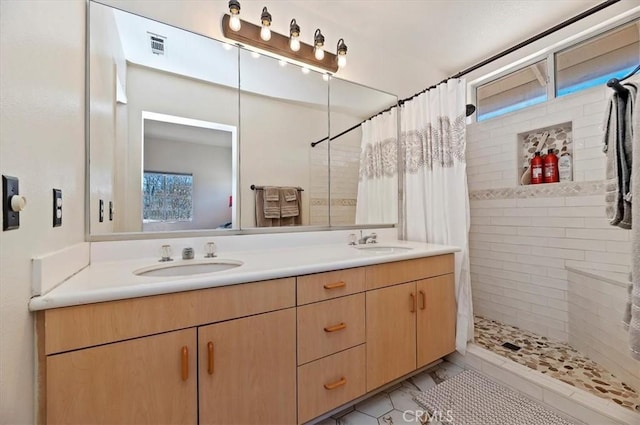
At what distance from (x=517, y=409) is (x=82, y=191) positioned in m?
2.33

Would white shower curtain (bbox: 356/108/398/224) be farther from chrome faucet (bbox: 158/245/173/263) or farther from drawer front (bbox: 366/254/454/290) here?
chrome faucet (bbox: 158/245/173/263)

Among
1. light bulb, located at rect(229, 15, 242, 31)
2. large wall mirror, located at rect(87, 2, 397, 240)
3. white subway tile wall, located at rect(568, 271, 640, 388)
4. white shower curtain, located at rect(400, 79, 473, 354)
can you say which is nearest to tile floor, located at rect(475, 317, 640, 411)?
white subway tile wall, located at rect(568, 271, 640, 388)

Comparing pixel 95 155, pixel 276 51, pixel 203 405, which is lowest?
pixel 203 405

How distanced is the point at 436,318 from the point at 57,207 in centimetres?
186

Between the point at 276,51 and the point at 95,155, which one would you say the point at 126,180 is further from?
the point at 276,51

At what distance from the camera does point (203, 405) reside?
2.97ft

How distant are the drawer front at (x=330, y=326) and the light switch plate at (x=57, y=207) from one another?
0.89m

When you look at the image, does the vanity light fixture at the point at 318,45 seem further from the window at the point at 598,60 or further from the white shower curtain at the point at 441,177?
the window at the point at 598,60

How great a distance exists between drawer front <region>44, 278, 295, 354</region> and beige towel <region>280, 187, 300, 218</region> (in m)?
0.71

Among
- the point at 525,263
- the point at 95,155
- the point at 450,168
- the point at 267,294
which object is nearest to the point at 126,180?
the point at 95,155

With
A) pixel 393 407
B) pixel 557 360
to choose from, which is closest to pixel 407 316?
pixel 393 407

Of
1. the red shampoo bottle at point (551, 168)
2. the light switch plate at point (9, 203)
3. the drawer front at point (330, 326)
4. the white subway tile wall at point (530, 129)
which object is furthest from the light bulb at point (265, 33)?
the red shampoo bottle at point (551, 168)

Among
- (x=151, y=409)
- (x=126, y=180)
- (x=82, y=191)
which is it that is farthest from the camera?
(x=126, y=180)

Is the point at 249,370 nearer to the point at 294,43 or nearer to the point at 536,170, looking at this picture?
the point at 294,43
